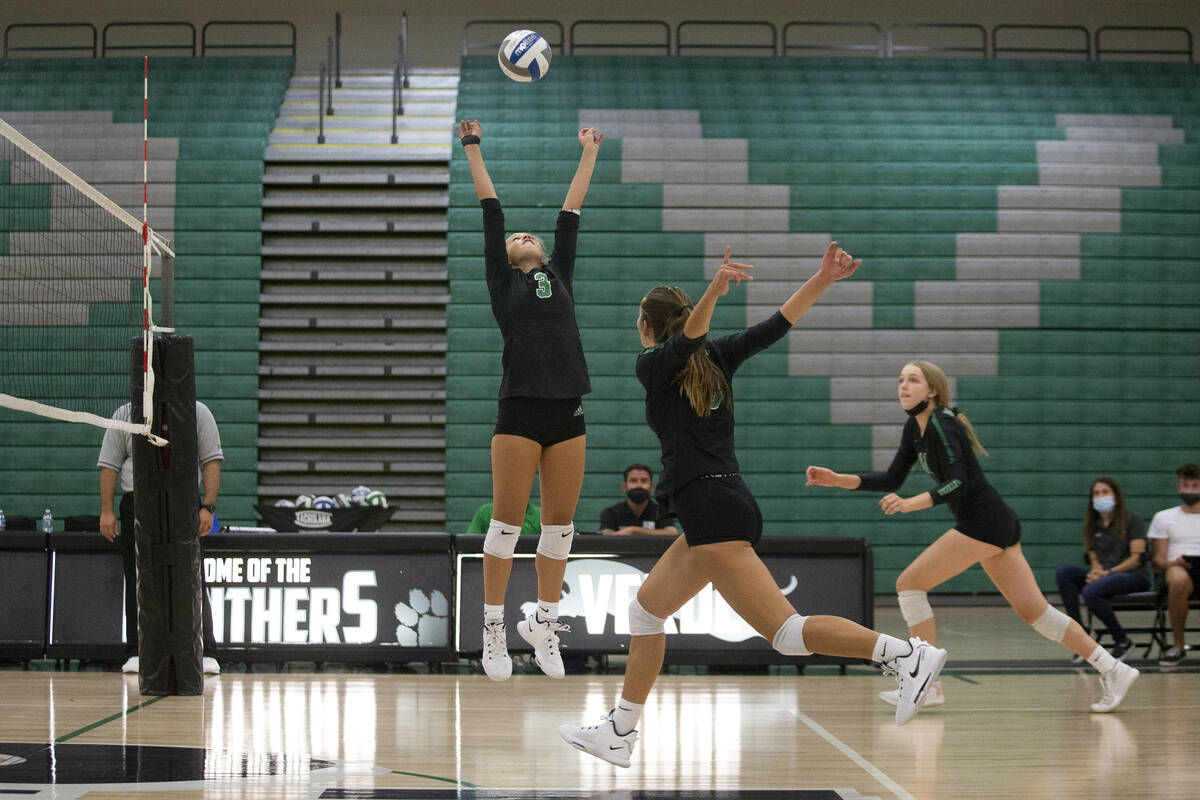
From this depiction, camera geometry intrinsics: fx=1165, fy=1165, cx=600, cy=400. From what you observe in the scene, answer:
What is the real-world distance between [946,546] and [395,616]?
3.55 meters

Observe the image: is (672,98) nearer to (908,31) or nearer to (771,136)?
(771,136)

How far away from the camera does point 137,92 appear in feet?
44.4

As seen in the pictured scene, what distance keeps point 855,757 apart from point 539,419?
1.98 m

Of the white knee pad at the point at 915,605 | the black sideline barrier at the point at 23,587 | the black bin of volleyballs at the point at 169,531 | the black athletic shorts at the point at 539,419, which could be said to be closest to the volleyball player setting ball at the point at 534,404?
the black athletic shorts at the point at 539,419

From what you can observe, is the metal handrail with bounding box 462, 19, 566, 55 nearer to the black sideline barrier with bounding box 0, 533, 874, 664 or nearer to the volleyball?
the black sideline barrier with bounding box 0, 533, 874, 664

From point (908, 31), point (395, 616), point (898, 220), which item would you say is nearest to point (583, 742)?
point (395, 616)

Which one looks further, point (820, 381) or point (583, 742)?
point (820, 381)

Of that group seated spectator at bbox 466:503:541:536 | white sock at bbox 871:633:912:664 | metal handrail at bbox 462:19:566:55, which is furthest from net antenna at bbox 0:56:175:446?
white sock at bbox 871:633:912:664

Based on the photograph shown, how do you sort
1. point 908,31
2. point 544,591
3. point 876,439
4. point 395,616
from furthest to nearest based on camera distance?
point 908,31, point 876,439, point 395,616, point 544,591

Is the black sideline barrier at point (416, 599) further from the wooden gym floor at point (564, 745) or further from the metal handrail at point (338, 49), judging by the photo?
the metal handrail at point (338, 49)

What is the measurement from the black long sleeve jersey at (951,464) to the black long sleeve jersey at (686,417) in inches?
80.1

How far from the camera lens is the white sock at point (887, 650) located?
13.5ft

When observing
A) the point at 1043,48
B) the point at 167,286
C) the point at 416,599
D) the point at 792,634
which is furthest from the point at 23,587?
the point at 1043,48

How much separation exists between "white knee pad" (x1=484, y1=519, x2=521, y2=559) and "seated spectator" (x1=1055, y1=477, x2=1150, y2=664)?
5330 millimetres
